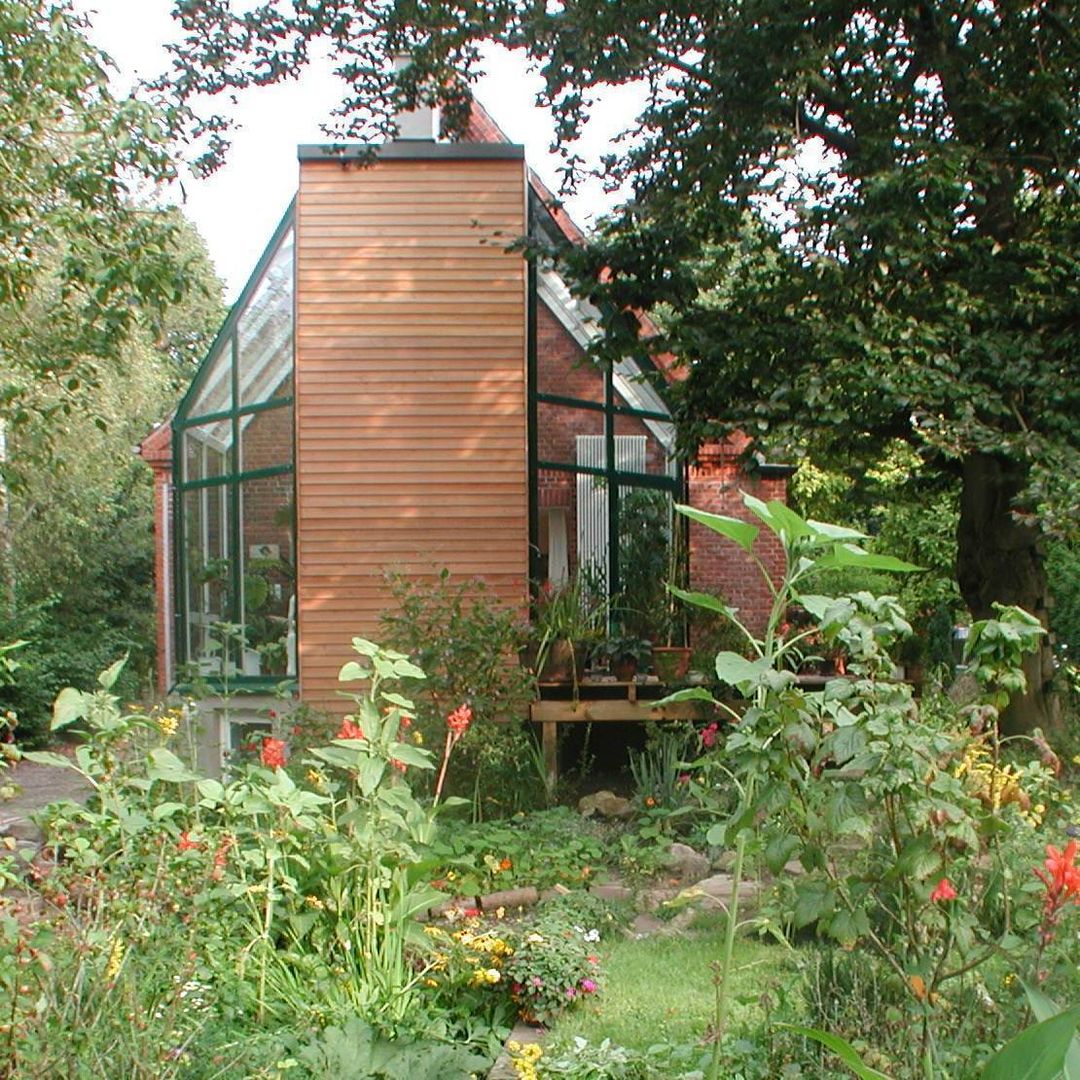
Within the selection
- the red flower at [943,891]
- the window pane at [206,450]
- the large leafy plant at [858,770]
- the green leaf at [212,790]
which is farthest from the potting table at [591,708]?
the red flower at [943,891]

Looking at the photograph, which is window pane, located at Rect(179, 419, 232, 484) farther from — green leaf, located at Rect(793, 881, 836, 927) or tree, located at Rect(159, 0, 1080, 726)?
green leaf, located at Rect(793, 881, 836, 927)

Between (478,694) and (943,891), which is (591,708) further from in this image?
(943,891)

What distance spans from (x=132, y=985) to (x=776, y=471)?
38.7 feet

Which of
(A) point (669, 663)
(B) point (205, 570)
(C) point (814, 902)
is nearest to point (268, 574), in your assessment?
(B) point (205, 570)

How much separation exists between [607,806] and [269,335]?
556 cm

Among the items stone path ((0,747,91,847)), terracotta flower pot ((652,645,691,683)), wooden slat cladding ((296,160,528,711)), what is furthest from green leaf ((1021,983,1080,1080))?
stone path ((0,747,91,847))

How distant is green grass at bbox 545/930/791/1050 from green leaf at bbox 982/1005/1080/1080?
1884 millimetres

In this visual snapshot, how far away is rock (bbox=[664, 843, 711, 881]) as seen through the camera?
7168 mm

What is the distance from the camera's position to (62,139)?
9555 millimetres

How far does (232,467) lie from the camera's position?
12508mm

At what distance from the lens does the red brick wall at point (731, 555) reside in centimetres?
1349

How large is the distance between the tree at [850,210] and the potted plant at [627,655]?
1.93 metres

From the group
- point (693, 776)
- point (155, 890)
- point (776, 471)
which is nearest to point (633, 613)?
point (693, 776)

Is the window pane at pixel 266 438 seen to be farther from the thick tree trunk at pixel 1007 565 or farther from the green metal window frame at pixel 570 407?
the thick tree trunk at pixel 1007 565
